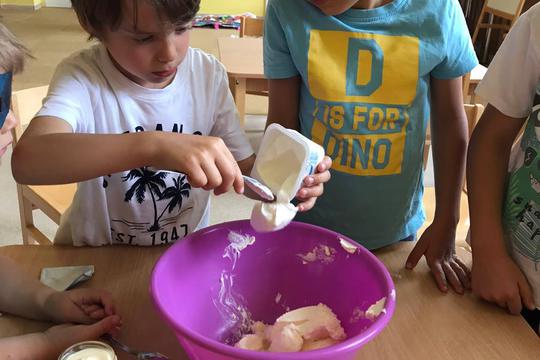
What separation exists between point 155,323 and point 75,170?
0.24 meters

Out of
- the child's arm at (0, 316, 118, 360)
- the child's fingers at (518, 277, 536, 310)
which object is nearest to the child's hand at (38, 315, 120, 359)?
the child's arm at (0, 316, 118, 360)

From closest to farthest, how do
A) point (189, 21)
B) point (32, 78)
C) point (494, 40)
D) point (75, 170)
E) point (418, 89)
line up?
point (75, 170)
point (189, 21)
point (418, 89)
point (32, 78)
point (494, 40)

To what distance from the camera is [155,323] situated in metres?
0.73

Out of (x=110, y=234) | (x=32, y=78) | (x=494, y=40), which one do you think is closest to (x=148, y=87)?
(x=110, y=234)

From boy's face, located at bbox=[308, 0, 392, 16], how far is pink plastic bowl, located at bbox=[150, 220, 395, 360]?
0.38 meters

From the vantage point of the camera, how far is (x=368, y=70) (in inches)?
36.5

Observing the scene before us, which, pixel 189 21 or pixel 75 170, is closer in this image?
pixel 75 170

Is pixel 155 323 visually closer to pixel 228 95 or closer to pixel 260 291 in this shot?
pixel 260 291

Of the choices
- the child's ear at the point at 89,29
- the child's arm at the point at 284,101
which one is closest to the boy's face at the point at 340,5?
the child's arm at the point at 284,101

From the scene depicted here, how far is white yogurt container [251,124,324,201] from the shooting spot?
2.28 feet

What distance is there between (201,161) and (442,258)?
1.58 ft

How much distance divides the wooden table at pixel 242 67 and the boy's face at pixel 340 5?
1.38m

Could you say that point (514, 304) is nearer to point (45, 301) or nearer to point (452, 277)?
point (452, 277)

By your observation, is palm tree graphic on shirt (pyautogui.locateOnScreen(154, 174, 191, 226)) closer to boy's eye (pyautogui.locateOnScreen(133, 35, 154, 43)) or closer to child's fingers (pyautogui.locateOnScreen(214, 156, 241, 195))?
boy's eye (pyautogui.locateOnScreen(133, 35, 154, 43))
